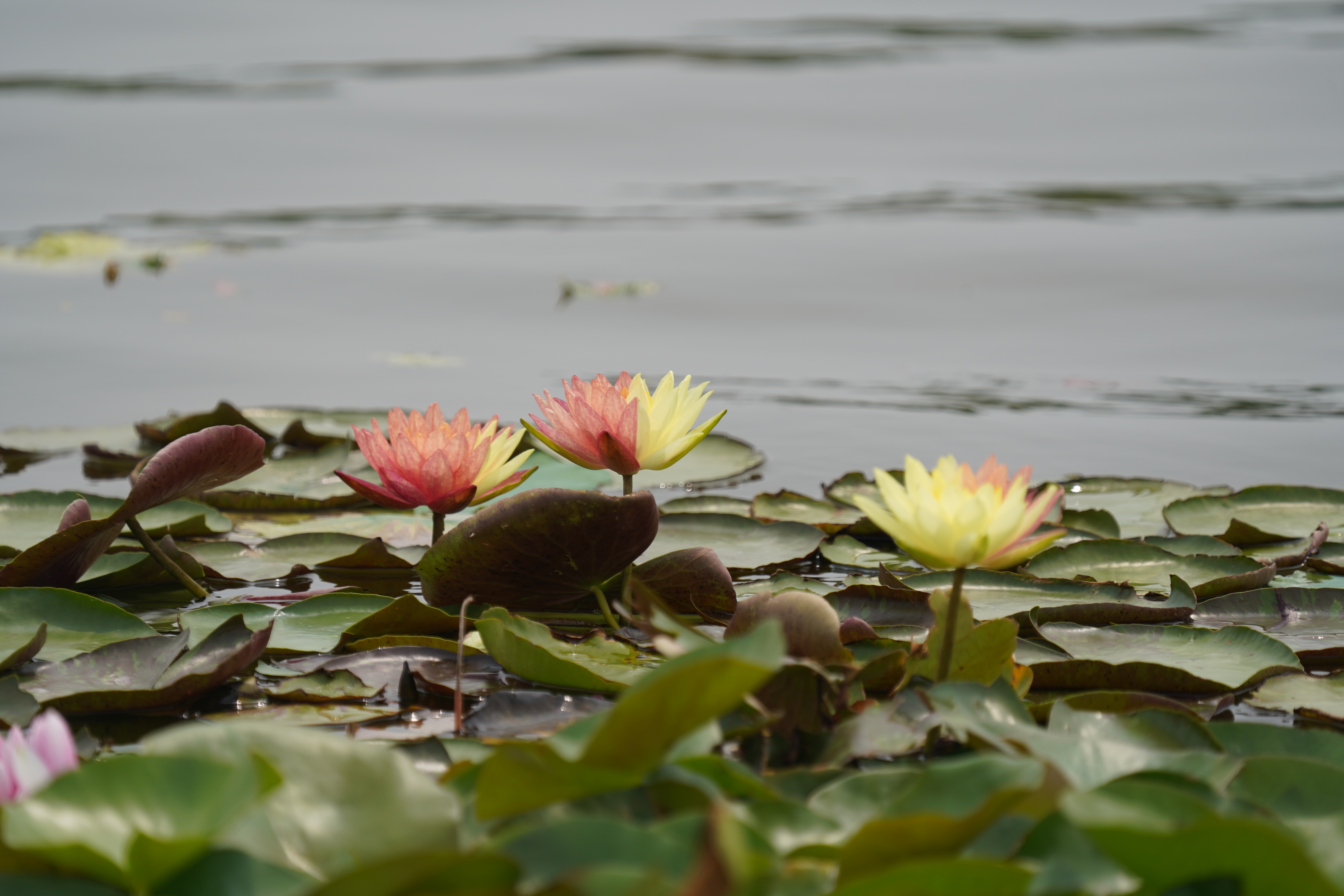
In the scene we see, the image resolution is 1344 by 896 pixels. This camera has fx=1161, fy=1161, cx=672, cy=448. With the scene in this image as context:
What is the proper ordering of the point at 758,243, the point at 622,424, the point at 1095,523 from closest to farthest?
the point at 622,424, the point at 1095,523, the point at 758,243

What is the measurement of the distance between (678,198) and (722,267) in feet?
7.05

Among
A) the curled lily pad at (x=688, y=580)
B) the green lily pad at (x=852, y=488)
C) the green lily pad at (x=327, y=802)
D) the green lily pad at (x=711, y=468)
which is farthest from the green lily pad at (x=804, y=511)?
the green lily pad at (x=327, y=802)

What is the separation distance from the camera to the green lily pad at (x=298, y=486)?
2.03m

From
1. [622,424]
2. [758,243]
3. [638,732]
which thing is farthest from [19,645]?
[758,243]

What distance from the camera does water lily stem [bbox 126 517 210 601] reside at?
4.54 feet

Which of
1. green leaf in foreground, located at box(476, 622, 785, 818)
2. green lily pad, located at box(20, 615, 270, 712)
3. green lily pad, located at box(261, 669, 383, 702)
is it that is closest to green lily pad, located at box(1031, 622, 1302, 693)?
green leaf in foreground, located at box(476, 622, 785, 818)

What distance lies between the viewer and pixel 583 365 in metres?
3.39

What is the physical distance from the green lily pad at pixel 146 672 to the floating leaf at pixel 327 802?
0.39 metres

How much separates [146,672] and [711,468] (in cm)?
135

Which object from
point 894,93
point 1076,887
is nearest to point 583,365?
point 1076,887

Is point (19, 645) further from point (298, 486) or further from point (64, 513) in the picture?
point (298, 486)

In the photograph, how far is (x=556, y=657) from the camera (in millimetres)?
1131

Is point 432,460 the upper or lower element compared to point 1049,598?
upper

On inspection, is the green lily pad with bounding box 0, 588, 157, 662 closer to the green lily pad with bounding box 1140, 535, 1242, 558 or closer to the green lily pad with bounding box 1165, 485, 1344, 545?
the green lily pad with bounding box 1140, 535, 1242, 558
